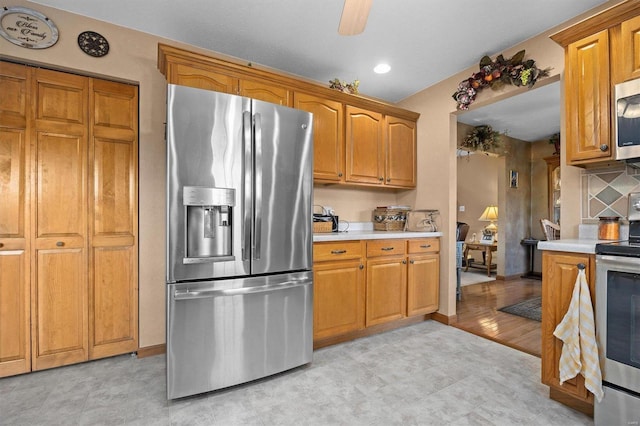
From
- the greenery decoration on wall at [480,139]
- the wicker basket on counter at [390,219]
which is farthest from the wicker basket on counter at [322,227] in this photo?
the greenery decoration on wall at [480,139]

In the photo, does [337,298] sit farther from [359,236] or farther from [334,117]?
[334,117]

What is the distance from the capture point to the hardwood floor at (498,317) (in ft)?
9.23

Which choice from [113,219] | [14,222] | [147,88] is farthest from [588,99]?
[14,222]

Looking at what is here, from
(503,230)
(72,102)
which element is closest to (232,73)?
(72,102)

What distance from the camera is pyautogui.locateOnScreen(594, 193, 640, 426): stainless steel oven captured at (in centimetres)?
150

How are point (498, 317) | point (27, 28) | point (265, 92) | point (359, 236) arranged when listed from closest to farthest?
point (27, 28)
point (265, 92)
point (359, 236)
point (498, 317)

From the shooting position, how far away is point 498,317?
3436mm

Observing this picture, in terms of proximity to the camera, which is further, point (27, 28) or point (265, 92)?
point (265, 92)

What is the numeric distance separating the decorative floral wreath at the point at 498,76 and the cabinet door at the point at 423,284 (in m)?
1.64

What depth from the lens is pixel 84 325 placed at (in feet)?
7.63

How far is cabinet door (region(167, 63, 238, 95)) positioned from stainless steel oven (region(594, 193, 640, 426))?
2.70 meters

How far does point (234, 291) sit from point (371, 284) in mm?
1383

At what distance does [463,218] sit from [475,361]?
200 inches

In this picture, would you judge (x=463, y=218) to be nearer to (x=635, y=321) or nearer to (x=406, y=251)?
(x=406, y=251)
